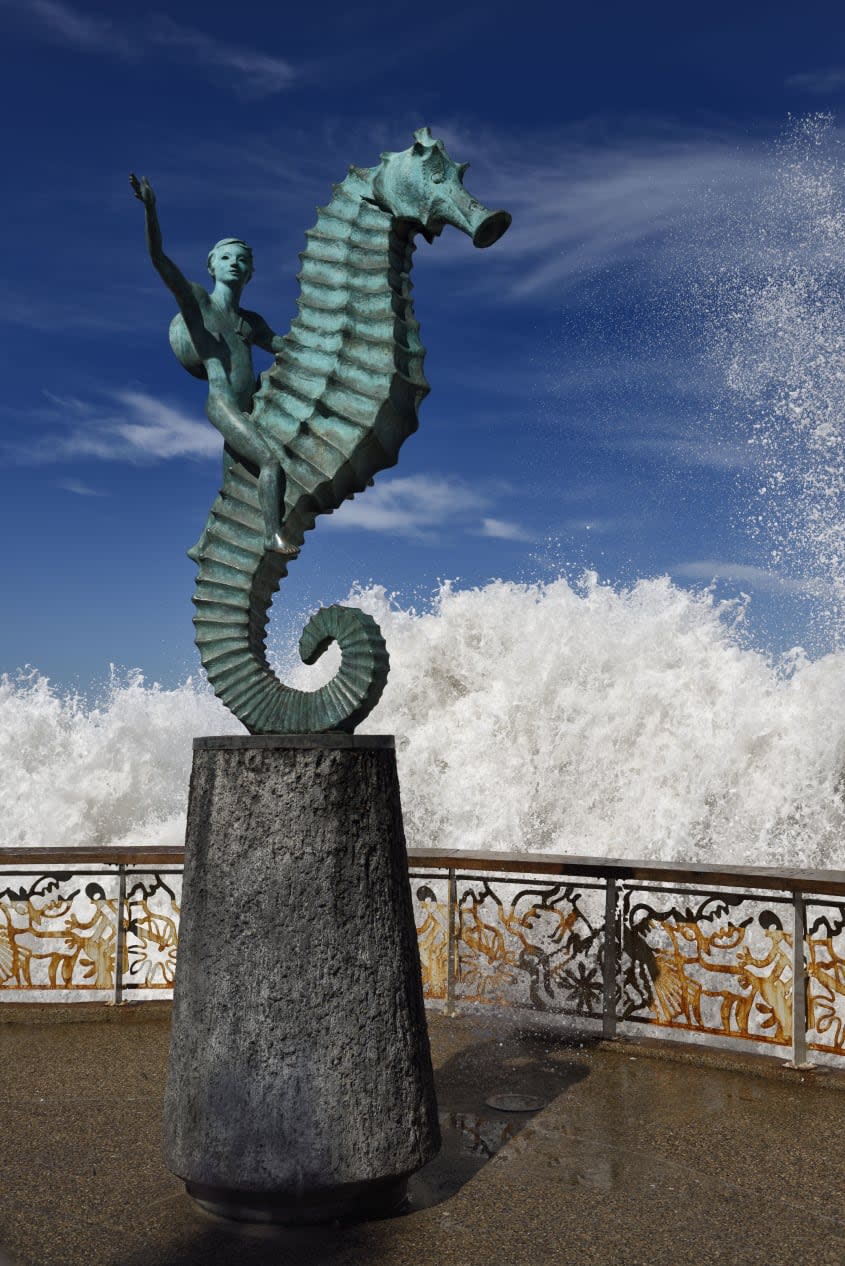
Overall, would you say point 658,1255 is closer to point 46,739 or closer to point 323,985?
point 323,985

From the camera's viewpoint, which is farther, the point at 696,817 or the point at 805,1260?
the point at 696,817

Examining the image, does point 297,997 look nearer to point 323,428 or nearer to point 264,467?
point 264,467

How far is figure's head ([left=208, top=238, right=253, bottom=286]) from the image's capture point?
4.21 meters

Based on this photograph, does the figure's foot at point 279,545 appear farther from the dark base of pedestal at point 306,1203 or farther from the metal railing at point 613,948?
the metal railing at point 613,948

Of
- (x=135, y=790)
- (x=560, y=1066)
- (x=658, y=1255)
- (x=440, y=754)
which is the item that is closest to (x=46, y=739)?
(x=135, y=790)

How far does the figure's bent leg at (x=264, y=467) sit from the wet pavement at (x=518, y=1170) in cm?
235

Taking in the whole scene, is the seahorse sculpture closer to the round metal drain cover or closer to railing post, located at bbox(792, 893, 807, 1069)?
the round metal drain cover

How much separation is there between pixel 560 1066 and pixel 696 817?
13290mm

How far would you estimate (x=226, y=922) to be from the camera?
3432 millimetres

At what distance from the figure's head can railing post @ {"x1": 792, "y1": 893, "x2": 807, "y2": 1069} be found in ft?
12.5

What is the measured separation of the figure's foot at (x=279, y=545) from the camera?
3.92 meters

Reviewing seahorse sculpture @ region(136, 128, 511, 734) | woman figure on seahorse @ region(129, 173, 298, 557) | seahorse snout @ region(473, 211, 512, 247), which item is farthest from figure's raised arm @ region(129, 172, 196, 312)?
seahorse snout @ region(473, 211, 512, 247)

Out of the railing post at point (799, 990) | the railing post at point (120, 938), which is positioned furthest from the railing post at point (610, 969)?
the railing post at point (120, 938)

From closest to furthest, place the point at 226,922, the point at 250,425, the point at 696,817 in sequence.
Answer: the point at 226,922 → the point at 250,425 → the point at 696,817
